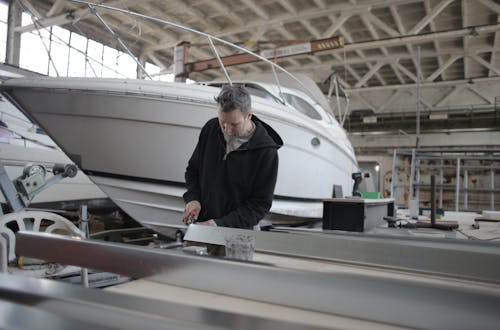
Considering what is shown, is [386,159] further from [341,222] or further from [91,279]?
[91,279]

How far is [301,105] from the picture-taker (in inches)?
186

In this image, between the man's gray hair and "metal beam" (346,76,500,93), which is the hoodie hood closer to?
the man's gray hair

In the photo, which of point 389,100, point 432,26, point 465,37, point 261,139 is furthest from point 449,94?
point 261,139

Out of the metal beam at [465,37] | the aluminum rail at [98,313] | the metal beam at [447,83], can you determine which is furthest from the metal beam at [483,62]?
the aluminum rail at [98,313]

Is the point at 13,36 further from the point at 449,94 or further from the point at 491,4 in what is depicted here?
the point at 449,94

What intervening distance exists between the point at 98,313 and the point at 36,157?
442cm

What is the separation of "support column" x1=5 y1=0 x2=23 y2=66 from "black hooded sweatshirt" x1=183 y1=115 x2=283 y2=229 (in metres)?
8.08

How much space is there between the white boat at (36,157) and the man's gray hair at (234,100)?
3127mm

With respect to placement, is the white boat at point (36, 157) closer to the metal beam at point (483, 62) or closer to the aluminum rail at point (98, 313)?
the aluminum rail at point (98, 313)

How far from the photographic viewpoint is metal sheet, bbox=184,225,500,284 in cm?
76

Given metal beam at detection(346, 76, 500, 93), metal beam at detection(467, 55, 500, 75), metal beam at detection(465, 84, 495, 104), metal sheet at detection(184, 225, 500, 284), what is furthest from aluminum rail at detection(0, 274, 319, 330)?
metal beam at detection(465, 84, 495, 104)

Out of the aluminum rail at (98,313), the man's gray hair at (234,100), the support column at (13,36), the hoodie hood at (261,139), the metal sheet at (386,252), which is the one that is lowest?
the aluminum rail at (98,313)

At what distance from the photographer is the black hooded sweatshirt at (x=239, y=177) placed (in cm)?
178

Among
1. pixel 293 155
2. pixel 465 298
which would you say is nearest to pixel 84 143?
pixel 293 155
